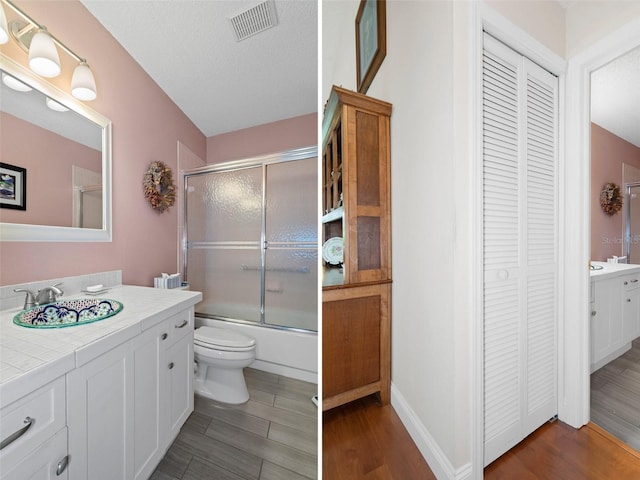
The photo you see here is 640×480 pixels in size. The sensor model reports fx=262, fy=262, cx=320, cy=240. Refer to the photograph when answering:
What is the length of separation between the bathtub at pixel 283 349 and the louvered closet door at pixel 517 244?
0.54m

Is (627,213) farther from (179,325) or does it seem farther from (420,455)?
(179,325)

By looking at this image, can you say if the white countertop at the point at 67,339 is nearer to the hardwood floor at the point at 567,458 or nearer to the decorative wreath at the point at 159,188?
the decorative wreath at the point at 159,188

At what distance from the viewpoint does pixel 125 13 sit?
561 mm

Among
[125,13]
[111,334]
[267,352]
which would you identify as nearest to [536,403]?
[267,352]

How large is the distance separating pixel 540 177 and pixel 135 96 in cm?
123

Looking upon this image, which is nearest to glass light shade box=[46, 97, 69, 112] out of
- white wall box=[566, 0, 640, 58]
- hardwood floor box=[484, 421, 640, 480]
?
hardwood floor box=[484, 421, 640, 480]

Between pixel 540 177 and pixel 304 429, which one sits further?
pixel 540 177

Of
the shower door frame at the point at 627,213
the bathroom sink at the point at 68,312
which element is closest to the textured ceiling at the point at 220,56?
the bathroom sink at the point at 68,312

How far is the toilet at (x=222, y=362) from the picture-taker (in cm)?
78

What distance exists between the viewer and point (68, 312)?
585 mm

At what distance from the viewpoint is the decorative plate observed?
90cm

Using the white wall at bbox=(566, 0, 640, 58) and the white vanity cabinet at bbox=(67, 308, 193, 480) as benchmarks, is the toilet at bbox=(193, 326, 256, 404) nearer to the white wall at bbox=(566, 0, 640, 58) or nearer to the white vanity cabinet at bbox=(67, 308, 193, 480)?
the white vanity cabinet at bbox=(67, 308, 193, 480)

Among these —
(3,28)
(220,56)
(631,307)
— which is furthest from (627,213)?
(3,28)

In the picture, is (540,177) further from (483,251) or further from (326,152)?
(326,152)
